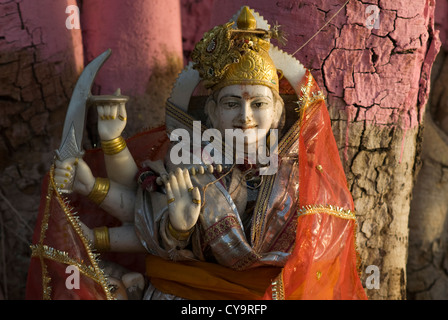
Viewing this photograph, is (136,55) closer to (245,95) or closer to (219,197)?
(245,95)

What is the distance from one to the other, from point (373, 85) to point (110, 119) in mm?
1144

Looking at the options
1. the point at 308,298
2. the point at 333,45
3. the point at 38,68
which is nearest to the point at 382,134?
the point at 333,45

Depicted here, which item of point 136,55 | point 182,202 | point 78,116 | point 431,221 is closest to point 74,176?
point 78,116

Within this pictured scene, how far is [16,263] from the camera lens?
10.4 feet

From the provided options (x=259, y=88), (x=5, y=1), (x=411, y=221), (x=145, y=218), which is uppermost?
(x=5, y=1)

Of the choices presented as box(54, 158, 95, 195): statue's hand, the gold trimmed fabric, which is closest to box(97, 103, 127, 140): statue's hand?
box(54, 158, 95, 195): statue's hand

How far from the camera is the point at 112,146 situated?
2.55 metres

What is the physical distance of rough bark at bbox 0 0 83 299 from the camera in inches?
117

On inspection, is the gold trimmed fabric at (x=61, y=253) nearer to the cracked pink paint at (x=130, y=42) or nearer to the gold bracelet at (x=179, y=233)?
the gold bracelet at (x=179, y=233)

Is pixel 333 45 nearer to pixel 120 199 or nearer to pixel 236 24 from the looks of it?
pixel 236 24

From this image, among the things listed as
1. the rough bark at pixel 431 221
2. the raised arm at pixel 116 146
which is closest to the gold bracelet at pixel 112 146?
the raised arm at pixel 116 146

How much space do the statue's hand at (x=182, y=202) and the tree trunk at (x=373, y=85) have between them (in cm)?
A: 84

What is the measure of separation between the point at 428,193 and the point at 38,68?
6.68 ft

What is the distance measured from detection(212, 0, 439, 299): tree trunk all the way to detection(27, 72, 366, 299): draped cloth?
1.05 ft
